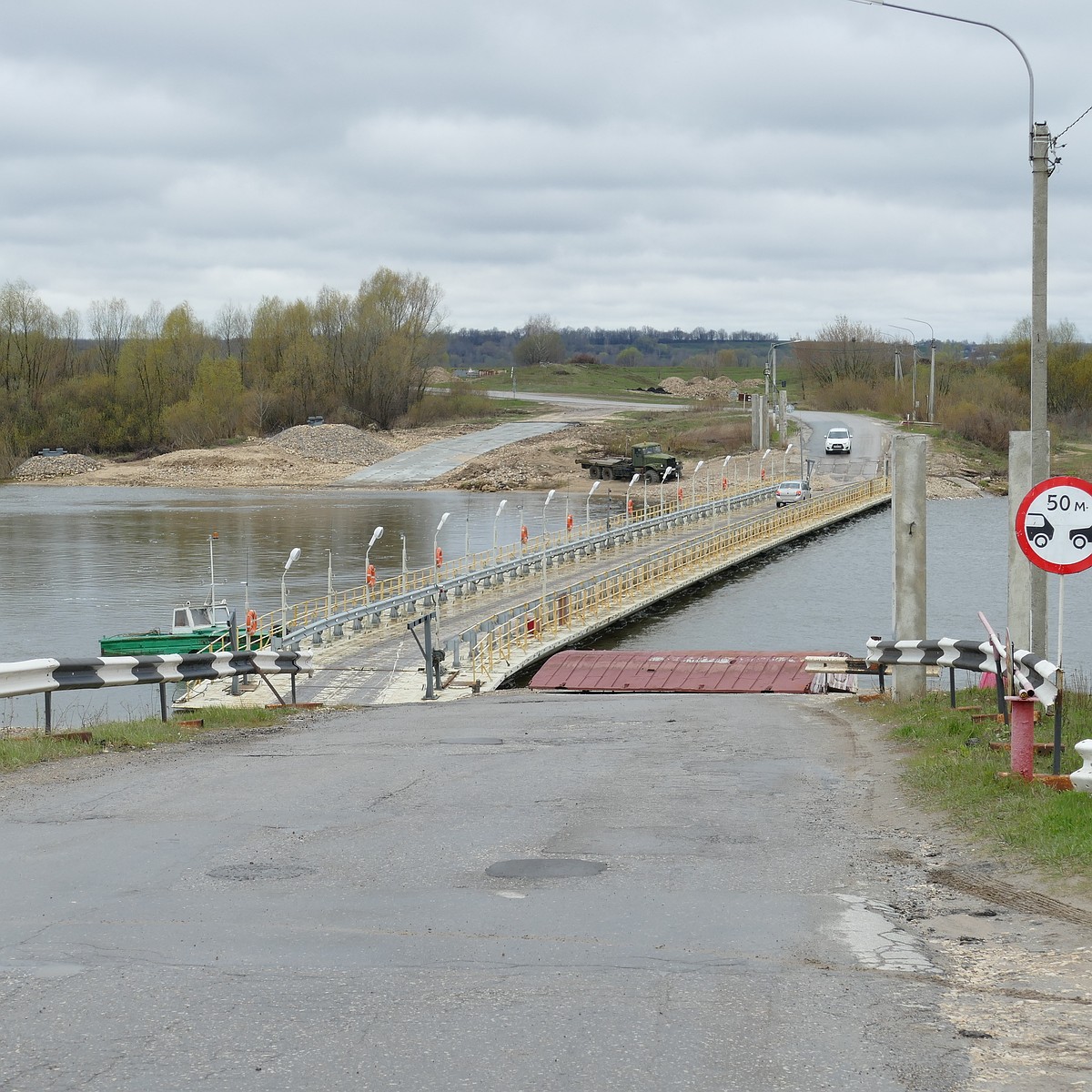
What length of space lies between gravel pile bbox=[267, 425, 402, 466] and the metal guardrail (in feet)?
359

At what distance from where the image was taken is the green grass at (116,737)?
13430 millimetres

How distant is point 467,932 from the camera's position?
291 inches

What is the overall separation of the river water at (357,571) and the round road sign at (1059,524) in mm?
20623

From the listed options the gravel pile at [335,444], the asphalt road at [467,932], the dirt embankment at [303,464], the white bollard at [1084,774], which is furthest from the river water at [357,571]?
the gravel pile at [335,444]

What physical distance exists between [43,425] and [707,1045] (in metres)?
147

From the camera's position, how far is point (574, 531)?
70438 mm

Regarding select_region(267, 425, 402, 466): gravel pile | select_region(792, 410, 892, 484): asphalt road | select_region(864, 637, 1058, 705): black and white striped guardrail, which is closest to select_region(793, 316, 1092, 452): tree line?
select_region(792, 410, 892, 484): asphalt road

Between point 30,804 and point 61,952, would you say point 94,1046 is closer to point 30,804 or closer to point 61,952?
point 61,952

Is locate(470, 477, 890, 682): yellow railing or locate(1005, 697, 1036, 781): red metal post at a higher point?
locate(1005, 697, 1036, 781): red metal post

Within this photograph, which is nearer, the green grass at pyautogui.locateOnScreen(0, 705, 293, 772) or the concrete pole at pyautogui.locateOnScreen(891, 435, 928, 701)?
the green grass at pyautogui.locateOnScreen(0, 705, 293, 772)

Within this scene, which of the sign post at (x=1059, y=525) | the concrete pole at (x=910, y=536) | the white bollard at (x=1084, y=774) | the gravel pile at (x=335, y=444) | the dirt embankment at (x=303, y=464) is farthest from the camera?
the gravel pile at (x=335, y=444)

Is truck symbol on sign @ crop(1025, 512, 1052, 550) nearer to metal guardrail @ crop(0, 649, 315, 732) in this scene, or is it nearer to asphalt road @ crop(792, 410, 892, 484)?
metal guardrail @ crop(0, 649, 315, 732)

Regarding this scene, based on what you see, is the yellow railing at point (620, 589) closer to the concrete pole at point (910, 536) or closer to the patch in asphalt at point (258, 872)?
the concrete pole at point (910, 536)

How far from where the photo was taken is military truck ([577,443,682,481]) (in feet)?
335
